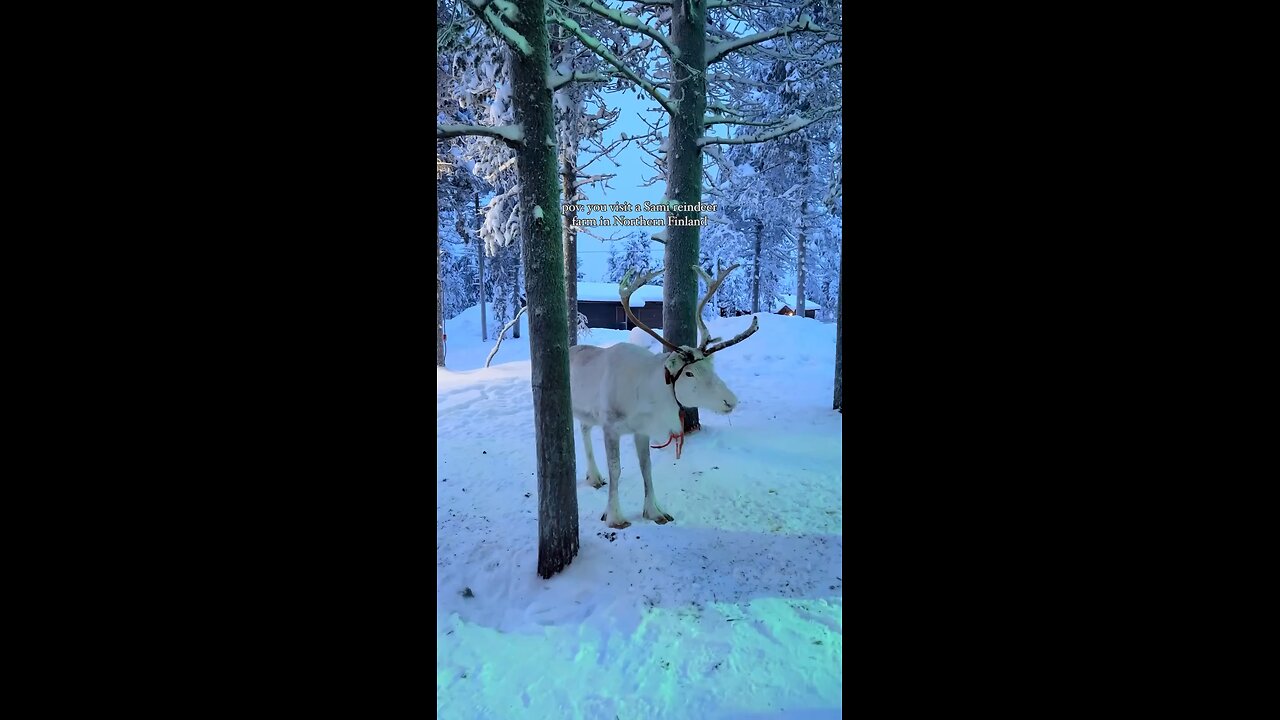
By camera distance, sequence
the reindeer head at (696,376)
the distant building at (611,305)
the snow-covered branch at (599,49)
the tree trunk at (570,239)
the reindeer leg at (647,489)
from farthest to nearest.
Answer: the distant building at (611,305)
the tree trunk at (570,239)
the reindeer leg at (647,489)
the reindeer head at (696,376)
the snow-covered branch at (599,49)

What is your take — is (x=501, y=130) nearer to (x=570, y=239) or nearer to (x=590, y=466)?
(x=590, y=466)

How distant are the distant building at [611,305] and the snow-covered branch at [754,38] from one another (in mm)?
10945

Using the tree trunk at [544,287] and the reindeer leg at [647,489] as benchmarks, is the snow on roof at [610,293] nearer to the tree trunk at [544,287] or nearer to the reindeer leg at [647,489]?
the reindeer leg at [647,489]

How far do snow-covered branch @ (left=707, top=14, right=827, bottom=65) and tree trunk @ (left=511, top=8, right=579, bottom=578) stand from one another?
371 centimetres

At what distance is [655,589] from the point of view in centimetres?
359

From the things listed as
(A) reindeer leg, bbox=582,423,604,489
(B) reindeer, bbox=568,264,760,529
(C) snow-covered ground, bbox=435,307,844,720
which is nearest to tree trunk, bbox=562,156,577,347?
(C) snow-covered ground, bbox=435,307,844,720

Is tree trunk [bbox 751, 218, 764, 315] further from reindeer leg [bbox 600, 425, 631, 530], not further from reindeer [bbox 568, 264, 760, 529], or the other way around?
reindeer leg [bbox 600, 425, 631, 530]

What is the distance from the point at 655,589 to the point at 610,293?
53.3 ft

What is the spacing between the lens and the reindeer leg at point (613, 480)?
14.6 feet

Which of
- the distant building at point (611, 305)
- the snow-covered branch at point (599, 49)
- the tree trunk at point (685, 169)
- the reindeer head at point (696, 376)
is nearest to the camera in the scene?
the snow-covered branch at point (599, 49)

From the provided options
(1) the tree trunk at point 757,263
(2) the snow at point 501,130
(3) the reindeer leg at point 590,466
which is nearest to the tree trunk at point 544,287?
(2) the snow at point 501,130

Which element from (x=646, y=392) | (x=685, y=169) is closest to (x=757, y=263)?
(x=685, y=169)
